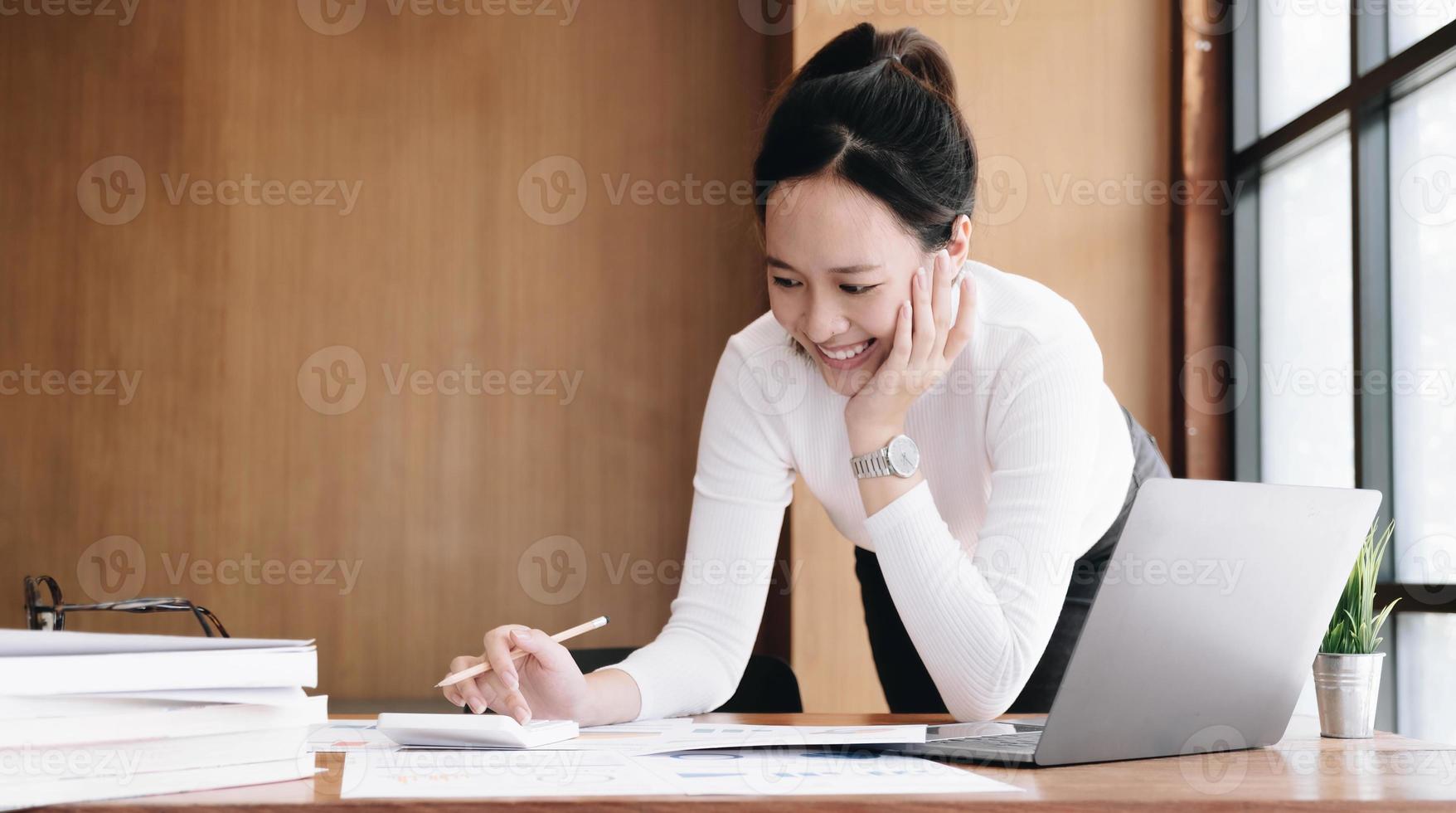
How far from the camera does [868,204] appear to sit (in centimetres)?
129

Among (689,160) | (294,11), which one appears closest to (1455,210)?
(689,160)

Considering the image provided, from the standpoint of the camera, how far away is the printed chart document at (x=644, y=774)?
727mm

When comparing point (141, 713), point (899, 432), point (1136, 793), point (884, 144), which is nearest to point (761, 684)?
point (899, 432)

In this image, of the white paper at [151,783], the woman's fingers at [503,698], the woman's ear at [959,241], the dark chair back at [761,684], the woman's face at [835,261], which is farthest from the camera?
the dark chair back at [761,684]

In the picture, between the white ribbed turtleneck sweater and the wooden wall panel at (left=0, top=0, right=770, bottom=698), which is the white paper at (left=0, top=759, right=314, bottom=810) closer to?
the white ribbed turtleneck sweater

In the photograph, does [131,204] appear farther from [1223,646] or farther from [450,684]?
[1223,646]

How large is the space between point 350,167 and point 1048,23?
1.86 m

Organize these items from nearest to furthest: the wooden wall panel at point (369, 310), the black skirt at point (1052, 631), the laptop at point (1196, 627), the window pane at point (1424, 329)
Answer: the laptop at point (1196, 627) < the black skirt at point (1052, 631) < the window pane at point (1424, 329) < the wooden wall panel at point (369, 310)

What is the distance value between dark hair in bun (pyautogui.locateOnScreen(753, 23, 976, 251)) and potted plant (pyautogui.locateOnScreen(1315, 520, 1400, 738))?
1.80 feet

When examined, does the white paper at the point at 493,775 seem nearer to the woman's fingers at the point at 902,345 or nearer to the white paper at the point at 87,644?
the white paper at the point at 87,644

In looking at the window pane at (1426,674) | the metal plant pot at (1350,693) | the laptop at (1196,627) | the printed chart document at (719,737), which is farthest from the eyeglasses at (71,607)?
the window pane at (1426,674)

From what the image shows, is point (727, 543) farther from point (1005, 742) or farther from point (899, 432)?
point (1005, 742)

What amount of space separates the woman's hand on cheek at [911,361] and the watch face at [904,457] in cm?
2

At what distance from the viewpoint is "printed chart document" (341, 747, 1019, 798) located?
0.73 metres
